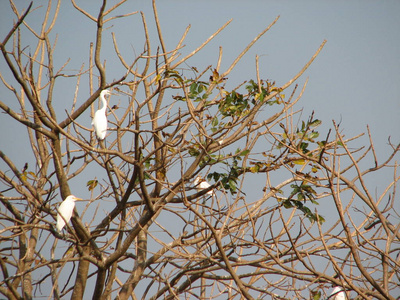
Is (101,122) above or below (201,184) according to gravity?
above

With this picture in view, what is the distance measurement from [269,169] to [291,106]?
43 cm

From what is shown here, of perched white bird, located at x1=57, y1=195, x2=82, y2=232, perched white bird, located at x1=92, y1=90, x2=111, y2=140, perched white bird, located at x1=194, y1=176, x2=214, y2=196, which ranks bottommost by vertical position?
perched white bird, located at x1=57, y1=195, x2=82, y2=232

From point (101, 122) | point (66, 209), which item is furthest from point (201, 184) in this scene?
point (66, 209)

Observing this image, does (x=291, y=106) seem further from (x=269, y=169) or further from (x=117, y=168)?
(x=117, y=168)

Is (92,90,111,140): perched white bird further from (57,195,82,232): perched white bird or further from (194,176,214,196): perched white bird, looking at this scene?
(194,176,214,196): perched white bird

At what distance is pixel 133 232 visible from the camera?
118 inches

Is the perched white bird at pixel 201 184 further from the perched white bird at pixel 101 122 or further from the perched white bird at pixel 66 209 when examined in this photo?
the perched white bird at pixel 66 209

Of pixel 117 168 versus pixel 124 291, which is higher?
pixel 117 168

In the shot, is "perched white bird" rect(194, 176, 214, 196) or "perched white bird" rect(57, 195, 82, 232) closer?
"perched white bird" rect(57, 195, 82, 232)

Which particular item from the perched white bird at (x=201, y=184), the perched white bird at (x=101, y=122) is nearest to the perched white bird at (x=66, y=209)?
the perched white bird at (x=101, y=122)

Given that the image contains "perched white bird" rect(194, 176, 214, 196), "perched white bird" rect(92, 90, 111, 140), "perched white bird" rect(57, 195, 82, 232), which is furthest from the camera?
"perched white bird" rect(194, 176, 214, 196)

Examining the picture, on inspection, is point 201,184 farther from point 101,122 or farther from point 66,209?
point 66,209

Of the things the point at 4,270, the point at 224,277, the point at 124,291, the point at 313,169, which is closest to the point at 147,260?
the point at 124,291

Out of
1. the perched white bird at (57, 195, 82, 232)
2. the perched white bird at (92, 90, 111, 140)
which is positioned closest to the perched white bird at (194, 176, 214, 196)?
the perched white bird at (92, 90, 111, 140)
